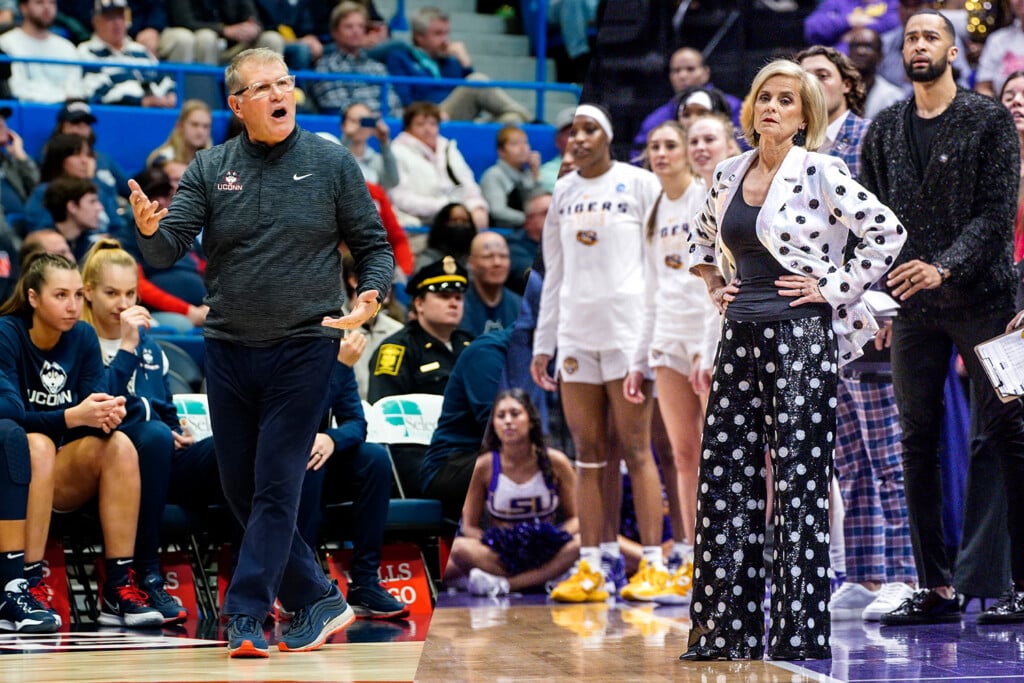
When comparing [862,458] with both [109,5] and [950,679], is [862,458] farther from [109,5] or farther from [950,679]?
[109,5]

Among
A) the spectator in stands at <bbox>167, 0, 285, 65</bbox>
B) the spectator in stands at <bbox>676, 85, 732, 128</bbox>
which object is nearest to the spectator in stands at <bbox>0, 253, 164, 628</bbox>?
the spectator in stands at <bbox>676, 85, 732, 128</bbox>

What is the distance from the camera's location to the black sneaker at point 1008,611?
3889 millimetres

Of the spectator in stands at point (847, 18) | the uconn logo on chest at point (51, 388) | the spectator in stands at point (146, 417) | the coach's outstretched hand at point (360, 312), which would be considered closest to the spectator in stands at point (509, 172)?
the spectator in stands at point (847, 18)

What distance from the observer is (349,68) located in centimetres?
747

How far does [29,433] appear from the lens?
3.97 m

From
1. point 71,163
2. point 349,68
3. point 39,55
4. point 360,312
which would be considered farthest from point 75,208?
point 360,312

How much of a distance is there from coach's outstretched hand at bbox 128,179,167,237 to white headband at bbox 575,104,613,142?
1.62 m

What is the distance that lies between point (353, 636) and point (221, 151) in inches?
51.3

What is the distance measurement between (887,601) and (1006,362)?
2.55 feet

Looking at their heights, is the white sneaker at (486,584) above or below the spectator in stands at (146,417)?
below

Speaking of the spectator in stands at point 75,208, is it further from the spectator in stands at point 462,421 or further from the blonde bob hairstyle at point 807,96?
the blonde bob hairstyle at point 807,96

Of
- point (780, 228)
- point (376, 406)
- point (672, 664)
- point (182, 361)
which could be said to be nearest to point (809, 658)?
point (672, 664)

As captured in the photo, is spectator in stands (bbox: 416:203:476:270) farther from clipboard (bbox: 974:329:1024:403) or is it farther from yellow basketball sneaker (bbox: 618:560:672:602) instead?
clipboard (bbox: 974:329:1024:403)

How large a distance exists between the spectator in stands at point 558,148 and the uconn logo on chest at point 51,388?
5.37 feet
